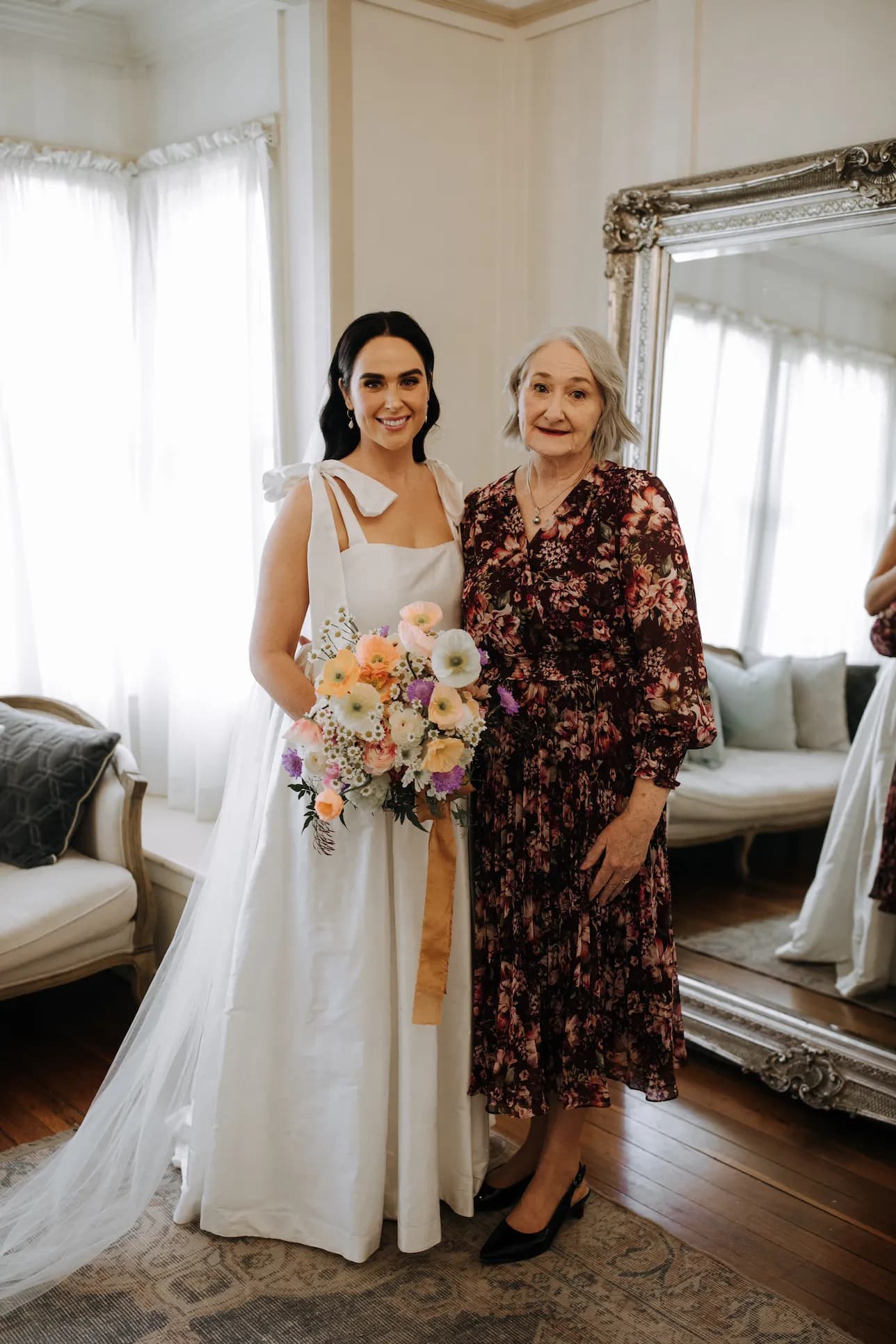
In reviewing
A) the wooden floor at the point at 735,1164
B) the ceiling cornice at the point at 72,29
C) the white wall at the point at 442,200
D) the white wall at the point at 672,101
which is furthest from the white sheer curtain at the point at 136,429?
the wooden floor at the point at 735,1164

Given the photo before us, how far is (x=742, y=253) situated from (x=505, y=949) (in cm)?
179

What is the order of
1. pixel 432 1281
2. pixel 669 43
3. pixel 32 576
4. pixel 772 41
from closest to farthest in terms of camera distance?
pixel 432 1281, pixel 772 41, pixel 669 43, pixel 32 576

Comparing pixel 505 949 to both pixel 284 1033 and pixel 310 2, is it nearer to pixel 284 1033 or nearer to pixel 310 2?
pixel 284 1033

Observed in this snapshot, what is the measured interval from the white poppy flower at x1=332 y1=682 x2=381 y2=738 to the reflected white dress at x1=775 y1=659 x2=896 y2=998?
1354mm

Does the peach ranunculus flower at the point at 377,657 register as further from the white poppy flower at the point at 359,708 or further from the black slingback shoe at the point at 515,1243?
the black slingback shoe at the point at 515,1243

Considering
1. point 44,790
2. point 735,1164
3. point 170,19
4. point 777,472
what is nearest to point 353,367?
point 777,472

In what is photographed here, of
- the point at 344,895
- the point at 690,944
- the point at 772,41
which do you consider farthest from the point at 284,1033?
the point at 772,41

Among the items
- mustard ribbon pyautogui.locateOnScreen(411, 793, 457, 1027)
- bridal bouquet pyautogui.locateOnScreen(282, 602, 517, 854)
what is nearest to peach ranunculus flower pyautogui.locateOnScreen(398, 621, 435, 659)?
bridal bouquet pyautogui.locateOnScreen(282, 602, 517, 854)

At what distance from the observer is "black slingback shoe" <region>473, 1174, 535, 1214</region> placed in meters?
2.55

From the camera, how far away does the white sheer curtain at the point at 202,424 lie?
12.3 ft

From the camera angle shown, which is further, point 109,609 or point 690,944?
point 109,609

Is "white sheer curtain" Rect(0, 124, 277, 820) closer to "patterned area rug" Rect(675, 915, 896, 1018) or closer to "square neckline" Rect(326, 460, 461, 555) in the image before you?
"square neckline" Rect(326, 460, 461, 555)

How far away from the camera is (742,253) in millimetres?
2949

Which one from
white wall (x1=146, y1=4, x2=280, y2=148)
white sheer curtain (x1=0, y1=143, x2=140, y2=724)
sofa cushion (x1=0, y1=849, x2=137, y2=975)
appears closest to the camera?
sofa cushion (x1=0, y1=849, x2=137, y2=975)
